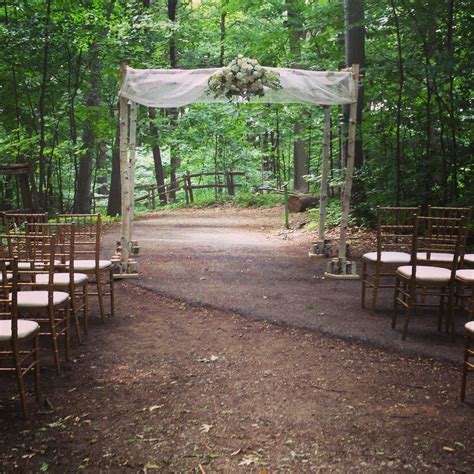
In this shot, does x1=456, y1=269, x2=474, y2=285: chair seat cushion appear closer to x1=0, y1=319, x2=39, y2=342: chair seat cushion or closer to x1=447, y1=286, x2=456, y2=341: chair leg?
x1=447, y1=286, x2=456, y2=341: chair leg

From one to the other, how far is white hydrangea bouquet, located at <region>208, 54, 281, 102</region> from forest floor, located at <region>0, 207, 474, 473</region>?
2.43 m

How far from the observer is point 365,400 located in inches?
135

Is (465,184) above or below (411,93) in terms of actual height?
below

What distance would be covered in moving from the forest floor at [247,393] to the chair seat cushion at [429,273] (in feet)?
1.78

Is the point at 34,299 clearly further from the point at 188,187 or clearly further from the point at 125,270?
the point at 188,187

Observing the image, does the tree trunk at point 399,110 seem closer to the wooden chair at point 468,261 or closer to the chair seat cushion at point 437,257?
the wooden chair at point 468,261

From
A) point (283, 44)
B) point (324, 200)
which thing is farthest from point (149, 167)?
point (324, 200)

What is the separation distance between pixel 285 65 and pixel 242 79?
10.6 meters

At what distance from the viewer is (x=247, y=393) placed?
354 centimetres

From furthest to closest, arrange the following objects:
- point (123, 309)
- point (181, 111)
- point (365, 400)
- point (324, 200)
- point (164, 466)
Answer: point (181, 111), point (324, 200), point (123, 309), point (365, 400), point (164, 466)

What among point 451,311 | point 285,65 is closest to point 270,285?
point 451,311

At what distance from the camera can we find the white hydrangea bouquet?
626cm

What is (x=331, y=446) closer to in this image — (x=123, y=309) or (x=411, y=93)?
(x=123, y=309)

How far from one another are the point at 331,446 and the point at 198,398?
99cm
